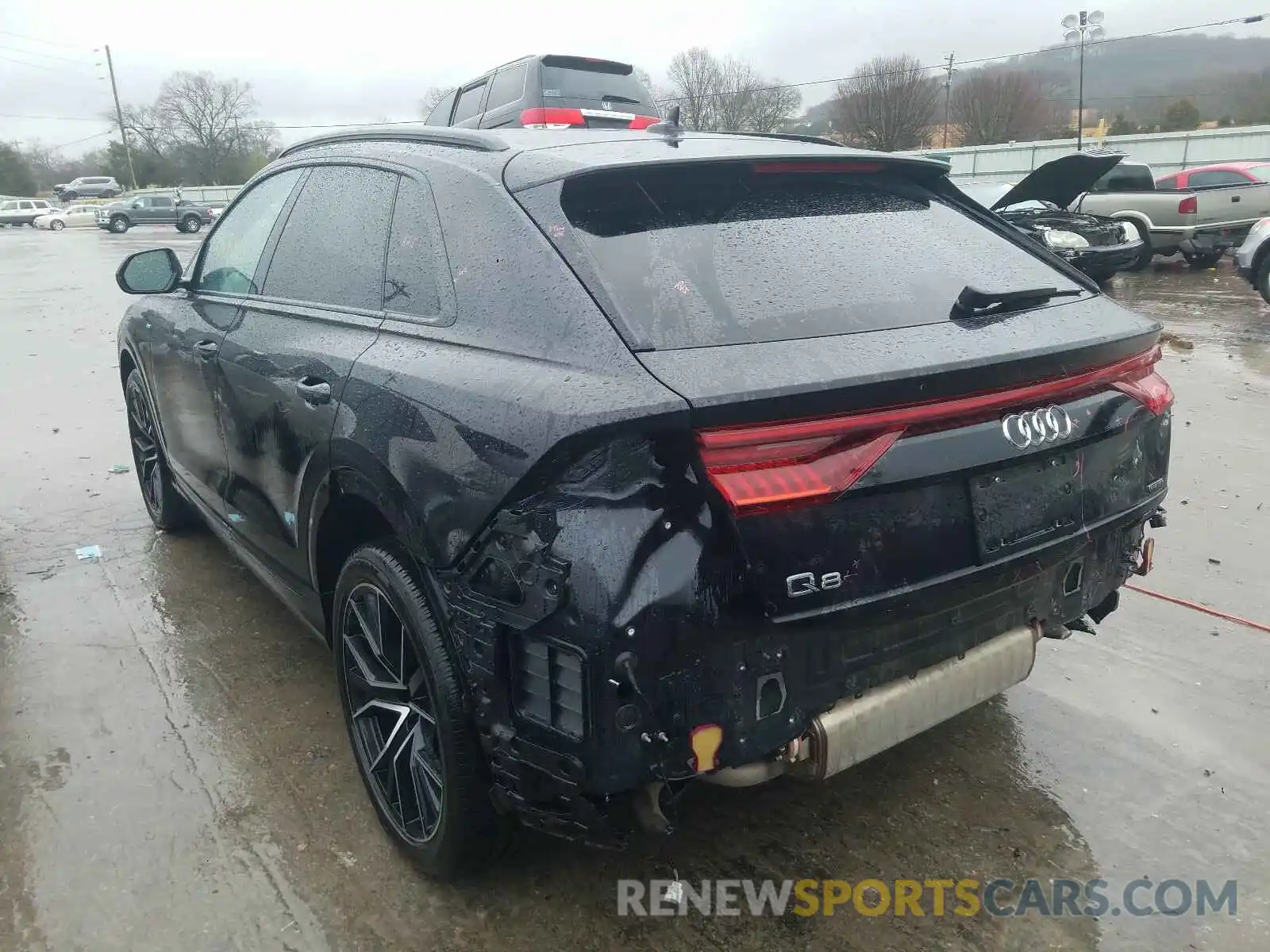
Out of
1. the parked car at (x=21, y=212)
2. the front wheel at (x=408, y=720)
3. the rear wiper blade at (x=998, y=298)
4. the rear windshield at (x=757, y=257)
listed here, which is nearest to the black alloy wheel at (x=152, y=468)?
the front wheel at (x=408, y=720)

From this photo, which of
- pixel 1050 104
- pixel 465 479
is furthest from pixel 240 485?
pixel 1050 104

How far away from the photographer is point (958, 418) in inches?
78.7

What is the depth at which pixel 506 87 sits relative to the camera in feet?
35.5

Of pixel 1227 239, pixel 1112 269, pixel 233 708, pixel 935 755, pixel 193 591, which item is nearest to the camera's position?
pixel 935 755

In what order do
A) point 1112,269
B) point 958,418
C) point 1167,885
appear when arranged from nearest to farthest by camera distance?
1. point 958,418
2. point 1167,885
3. point 1112,269

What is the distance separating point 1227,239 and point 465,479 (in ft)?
54.1

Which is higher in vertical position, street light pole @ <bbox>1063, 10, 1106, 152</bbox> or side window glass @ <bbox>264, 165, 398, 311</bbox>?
street light pole @ <bbox>1063, 10, 1106, 152</bbox>

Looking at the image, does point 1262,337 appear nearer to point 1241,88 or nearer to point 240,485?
point 240,485

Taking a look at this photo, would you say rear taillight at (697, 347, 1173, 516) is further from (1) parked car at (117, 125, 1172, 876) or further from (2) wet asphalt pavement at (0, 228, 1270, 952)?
(2) wet asphalt pavement at (0, 228, 1270, 952)

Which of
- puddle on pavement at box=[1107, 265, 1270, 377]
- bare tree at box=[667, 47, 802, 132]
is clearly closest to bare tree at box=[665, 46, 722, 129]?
bare tree at box=[667, 47, 802, 132]

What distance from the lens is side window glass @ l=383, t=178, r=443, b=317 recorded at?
2.44 metres

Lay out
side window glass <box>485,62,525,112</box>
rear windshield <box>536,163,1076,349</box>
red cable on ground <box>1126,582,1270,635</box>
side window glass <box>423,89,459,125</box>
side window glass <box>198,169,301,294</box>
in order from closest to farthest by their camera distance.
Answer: rear windshield <box>536,163,1076,349</box> < side window glass <box>198,169,301,294</box> < red cable on ground <box>1126,582,1270,635</box> < side window glass <box>485,62,525,112</box> < side window glass <box>423,89,459,125</box>

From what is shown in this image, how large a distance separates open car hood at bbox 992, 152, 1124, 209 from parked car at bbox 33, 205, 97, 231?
162 ft

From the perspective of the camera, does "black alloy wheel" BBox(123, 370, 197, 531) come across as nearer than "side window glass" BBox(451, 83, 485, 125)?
Yes
